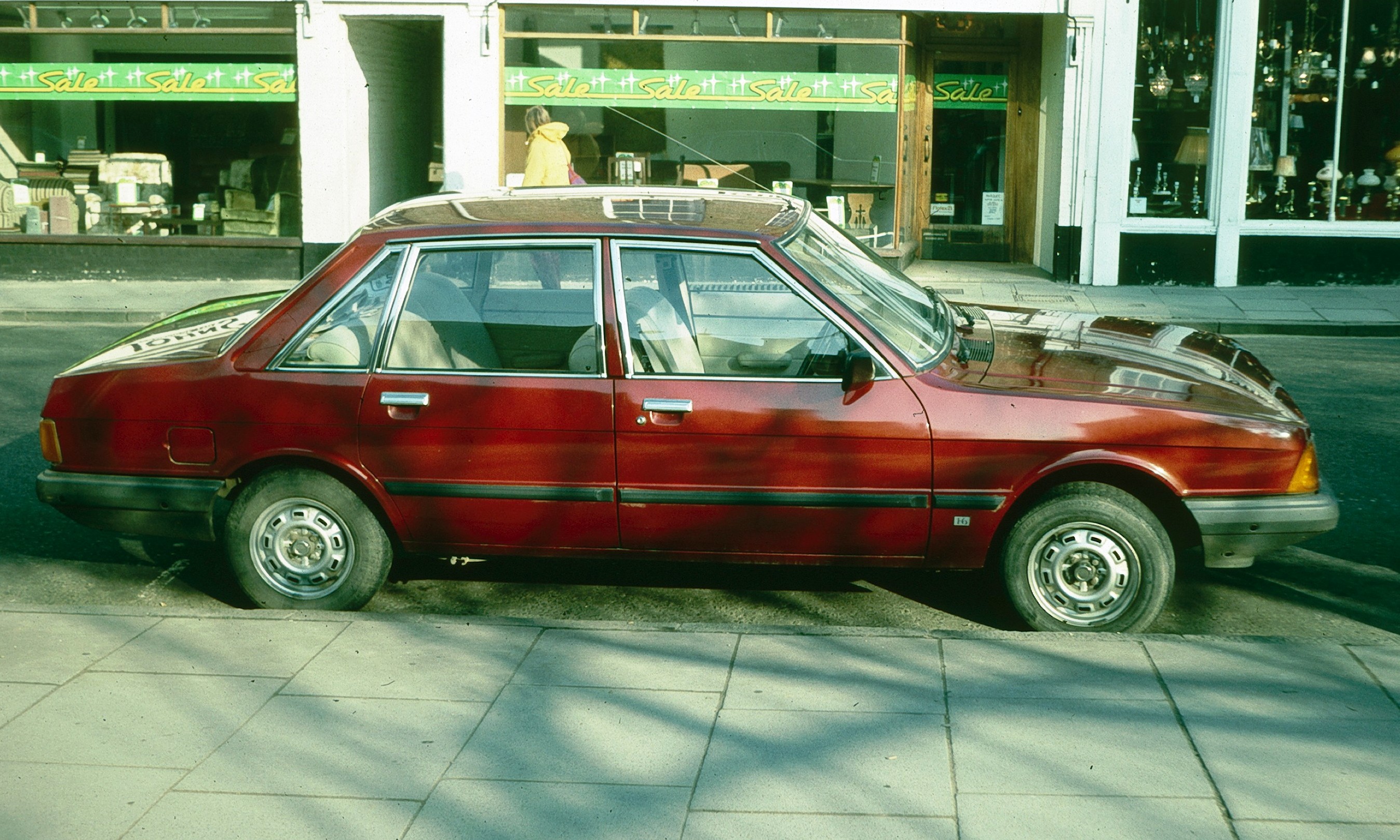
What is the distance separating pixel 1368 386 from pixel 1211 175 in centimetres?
636

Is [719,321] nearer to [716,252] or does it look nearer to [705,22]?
[716,252]

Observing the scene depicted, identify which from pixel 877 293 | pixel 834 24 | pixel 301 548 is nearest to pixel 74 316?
pixel 834 24

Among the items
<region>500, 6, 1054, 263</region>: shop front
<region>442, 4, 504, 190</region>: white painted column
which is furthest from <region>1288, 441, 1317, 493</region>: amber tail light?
<region>442, 4, 504, 190</region>: white painted column

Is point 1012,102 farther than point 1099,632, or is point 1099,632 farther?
point 1012,102

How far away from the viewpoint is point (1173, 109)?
16.0 meters

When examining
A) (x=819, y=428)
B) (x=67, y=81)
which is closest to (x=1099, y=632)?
(x=819, y=428)

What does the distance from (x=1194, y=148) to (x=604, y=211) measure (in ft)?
39.9

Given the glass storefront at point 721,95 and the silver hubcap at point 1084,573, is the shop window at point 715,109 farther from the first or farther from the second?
the silver hubcap at point 1084,573

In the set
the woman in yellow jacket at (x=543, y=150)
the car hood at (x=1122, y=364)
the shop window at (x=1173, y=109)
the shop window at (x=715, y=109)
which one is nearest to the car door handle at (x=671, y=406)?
the car hood at (x=1122, y=364)

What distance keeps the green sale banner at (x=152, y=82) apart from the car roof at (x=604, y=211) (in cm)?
1117

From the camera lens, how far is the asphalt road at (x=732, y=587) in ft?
18.9

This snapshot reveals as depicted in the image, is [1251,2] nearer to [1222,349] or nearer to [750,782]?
[1222,349]

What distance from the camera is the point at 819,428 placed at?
208 inches

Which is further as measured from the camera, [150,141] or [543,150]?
[150,141]
